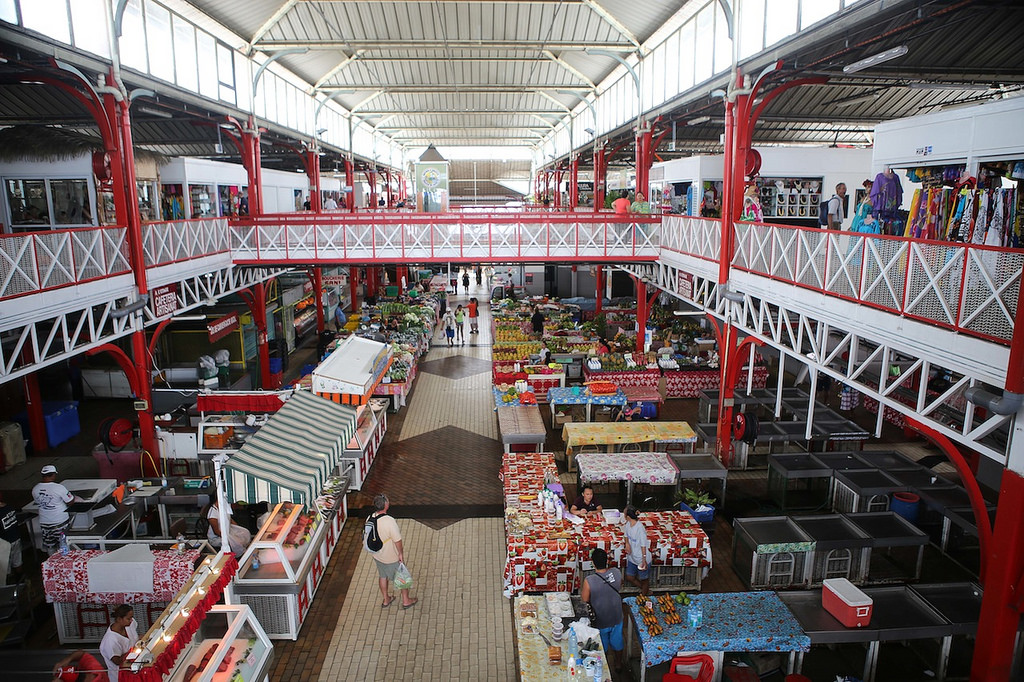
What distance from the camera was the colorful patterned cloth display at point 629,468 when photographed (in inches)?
438

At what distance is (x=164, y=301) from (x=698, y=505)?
11420 millimetres

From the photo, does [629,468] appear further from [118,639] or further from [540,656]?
[118,639]

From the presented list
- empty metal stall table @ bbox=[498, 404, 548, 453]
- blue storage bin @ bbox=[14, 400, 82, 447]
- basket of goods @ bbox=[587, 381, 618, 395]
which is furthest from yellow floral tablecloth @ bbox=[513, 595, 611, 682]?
blue storage bin @ bbox=[14, 400, 82, 447]

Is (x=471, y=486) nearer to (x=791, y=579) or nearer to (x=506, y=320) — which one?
(x=791, y=579)

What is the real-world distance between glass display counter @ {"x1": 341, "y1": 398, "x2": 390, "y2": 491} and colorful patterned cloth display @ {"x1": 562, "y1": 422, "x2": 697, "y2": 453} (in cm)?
426

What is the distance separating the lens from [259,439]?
838cm

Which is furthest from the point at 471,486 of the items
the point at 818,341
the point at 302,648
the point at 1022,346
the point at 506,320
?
the point at 506,320

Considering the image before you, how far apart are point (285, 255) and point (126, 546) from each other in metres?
10.5

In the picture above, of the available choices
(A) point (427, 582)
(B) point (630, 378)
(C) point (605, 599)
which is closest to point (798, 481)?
(B) point (630, 378)

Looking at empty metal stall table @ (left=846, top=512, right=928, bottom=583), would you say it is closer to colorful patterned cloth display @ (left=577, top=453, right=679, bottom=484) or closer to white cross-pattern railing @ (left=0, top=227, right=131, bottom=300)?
colorful patterned cloth display @ (left=577, top=453, right=679, bottom=484)

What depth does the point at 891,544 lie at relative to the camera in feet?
29.7

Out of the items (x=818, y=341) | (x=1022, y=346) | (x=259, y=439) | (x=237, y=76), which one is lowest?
(x=259, y=439)

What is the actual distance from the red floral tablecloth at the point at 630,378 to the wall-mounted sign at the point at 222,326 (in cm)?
1073

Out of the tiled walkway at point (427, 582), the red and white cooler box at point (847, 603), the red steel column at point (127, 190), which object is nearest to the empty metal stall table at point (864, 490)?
the red and white cooler box at point (847, 603)
